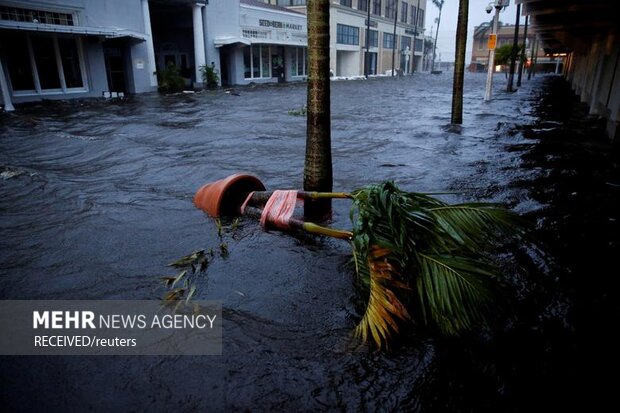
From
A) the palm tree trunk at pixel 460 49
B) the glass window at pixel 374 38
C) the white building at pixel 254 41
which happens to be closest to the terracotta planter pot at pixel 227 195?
the palm tree trunk at pixel 460 49

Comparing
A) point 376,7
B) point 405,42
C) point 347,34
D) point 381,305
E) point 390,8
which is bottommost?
point 381,305

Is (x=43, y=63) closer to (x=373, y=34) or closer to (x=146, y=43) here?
(x=146, y=43)

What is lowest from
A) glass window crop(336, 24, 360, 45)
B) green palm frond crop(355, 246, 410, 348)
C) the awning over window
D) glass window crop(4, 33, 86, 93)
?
green palm frond crop(355, 246, 410, 348)

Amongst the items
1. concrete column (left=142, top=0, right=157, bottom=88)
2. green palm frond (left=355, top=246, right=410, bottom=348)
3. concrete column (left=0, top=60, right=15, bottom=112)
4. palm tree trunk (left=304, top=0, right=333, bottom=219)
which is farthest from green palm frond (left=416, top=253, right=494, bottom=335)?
concrete column (left=142, top=0, right=157, bottom=88)

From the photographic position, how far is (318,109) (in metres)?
4.89

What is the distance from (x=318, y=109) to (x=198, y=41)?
26.1 metres

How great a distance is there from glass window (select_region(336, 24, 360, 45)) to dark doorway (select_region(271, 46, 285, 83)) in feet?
39.0

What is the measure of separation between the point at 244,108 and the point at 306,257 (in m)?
15.0

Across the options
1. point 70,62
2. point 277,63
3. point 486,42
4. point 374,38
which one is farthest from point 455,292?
point 486,42

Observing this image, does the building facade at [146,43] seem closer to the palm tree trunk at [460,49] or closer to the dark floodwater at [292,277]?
the dark floodwater at [292,277]

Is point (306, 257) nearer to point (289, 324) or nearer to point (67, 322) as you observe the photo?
point (289, 324)

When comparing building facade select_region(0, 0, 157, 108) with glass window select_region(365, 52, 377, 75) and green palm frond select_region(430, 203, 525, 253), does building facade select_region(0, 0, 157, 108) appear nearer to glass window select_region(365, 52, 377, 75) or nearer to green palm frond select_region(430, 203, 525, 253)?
green palm frond select_region(430, 203, 525, 253)

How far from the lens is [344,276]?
13.4ft

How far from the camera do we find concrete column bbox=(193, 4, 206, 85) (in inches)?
1068
